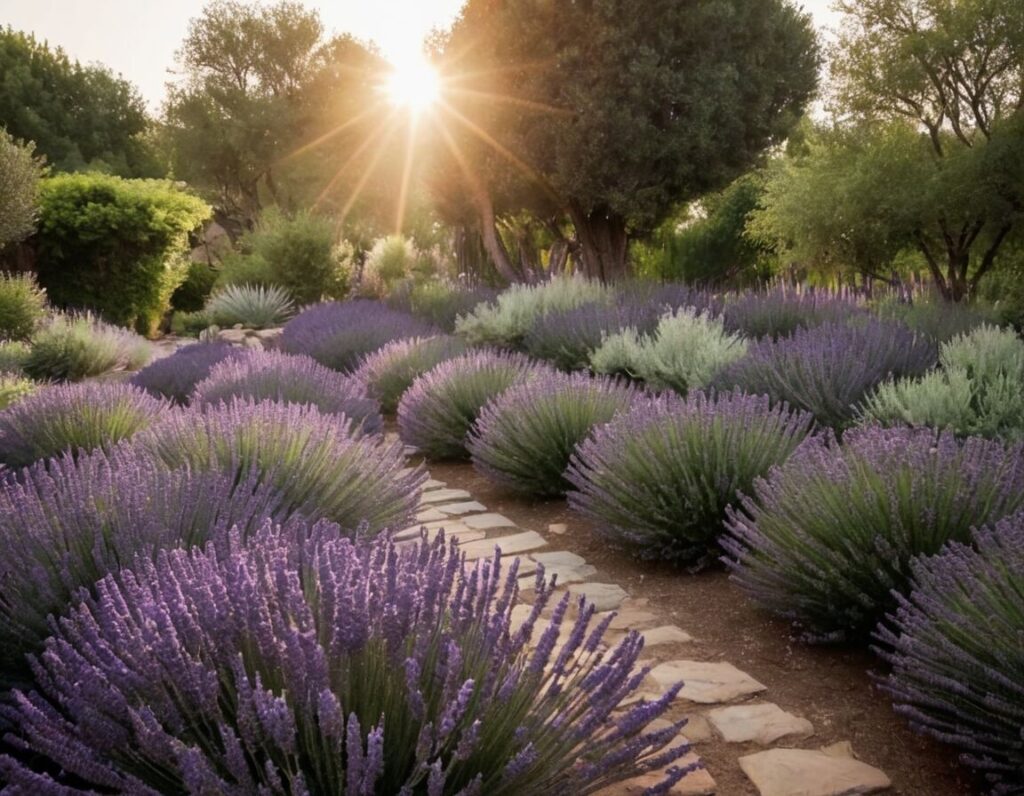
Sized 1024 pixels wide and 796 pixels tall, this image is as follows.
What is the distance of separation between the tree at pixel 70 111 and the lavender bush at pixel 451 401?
103ft

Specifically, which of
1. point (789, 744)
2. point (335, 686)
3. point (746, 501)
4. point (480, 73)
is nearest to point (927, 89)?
point (480, 73)

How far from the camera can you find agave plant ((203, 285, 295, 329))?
1415cm

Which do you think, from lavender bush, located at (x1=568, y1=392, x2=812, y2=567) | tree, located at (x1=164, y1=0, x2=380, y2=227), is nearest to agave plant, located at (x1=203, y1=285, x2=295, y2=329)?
lavender bush, located at (x1=568, y1=392, x2=812, y2=567)

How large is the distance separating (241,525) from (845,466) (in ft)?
6.41

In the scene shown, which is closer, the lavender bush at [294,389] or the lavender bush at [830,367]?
the lavender bush at [830,367]

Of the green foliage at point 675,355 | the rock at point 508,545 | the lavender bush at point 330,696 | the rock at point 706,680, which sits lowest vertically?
the rock at point 508,545

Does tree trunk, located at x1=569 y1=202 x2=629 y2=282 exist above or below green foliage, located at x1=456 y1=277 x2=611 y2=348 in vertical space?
above

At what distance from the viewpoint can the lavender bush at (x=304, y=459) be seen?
338cm

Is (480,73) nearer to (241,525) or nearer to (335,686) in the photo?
(241,525)

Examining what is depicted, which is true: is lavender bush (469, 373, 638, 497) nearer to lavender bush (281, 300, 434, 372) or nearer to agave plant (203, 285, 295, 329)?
lavender bush (281, 300, 434, 372)

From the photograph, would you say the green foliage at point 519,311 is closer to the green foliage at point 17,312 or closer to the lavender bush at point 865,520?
the lavender bush at point 865,520

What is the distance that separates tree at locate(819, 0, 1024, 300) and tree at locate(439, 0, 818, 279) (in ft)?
3.68

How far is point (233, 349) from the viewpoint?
9055 mm

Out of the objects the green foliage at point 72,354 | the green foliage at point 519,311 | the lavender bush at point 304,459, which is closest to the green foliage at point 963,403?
the lavender bush at point 304,459
